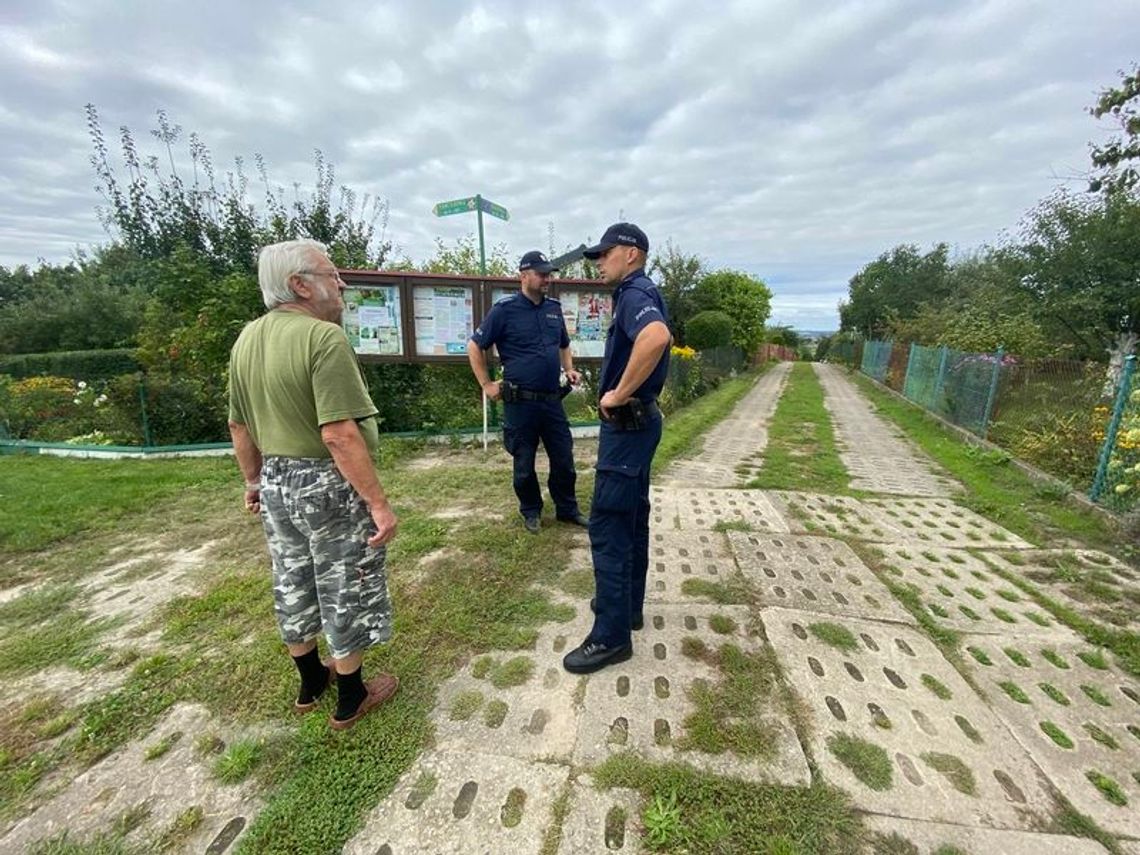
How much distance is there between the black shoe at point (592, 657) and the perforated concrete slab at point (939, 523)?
2815mm

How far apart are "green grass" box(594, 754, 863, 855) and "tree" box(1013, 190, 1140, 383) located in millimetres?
12465

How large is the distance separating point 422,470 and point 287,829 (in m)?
3.94

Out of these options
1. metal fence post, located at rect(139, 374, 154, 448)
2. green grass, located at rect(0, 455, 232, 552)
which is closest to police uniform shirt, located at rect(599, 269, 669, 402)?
green grass, located at rect(0, 455, 232, 552)

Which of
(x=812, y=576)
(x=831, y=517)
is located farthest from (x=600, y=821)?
(x=831, y=517)

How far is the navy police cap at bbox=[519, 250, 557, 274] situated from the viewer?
337 cm

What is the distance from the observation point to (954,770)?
1688mm

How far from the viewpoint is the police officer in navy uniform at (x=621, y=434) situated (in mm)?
1985

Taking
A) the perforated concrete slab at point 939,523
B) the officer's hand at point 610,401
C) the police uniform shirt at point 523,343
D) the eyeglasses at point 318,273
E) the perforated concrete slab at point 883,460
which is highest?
the eyeglasses at point 318,273

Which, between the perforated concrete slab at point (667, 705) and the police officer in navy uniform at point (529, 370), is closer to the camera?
the perforated concrete slab at point (667, 705)

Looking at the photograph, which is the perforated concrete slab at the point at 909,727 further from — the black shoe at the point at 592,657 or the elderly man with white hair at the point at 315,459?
the elderly man with white hair at the point at 315,459

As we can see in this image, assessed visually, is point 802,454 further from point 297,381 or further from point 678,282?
point 678,282

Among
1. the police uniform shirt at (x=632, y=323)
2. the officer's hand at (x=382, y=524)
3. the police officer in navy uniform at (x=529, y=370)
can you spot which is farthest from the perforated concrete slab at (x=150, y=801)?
the police officer in navy uniform at (x=529, y=370)

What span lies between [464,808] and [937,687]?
199cm

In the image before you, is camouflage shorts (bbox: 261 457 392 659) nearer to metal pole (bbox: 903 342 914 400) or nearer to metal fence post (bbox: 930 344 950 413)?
metal fence post (bbox: 930 344 950 413)
